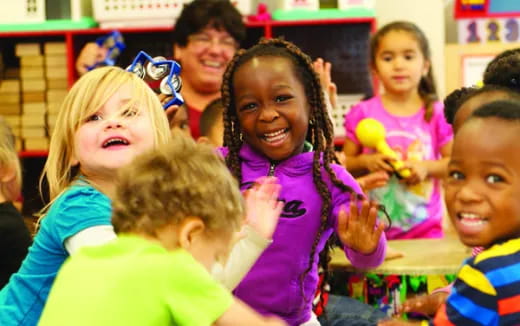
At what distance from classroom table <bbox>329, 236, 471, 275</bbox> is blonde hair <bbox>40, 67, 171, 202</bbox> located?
92 cm

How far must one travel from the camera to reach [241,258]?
5.68ft

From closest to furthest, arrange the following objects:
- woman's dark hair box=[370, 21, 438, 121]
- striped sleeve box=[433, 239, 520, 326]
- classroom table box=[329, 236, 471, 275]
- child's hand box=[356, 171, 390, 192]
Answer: striped sleeve box=[433, 239, 520, 326], classroom table box=[329, 236, 471, 275], child's hand box=[356, 171, 390, 192], woman's dark hair box=[370, 21, 438, 121]

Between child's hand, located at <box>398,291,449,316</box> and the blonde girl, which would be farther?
the blonde girl

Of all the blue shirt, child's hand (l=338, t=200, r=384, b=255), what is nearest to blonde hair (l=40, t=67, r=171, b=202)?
the blue shirt

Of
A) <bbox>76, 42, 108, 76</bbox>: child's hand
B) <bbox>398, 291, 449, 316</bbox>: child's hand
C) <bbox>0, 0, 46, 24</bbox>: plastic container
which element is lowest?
<bbox>398, 291, 449, 316</bbox>: child's hand

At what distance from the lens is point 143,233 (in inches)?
55.6

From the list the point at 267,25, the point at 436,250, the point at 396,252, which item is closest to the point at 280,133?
the point at 396,252

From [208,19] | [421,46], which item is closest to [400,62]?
[421,46]

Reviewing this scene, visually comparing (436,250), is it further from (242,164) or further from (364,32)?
(364,32)

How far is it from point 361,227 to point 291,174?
235 mm

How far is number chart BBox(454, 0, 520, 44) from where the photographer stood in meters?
4.71

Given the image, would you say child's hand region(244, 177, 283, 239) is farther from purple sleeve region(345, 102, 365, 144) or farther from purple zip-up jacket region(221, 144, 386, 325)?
purple sleeve region(345, 102, 365, 144)

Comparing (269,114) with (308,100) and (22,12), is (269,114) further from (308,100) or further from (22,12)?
(22,12)

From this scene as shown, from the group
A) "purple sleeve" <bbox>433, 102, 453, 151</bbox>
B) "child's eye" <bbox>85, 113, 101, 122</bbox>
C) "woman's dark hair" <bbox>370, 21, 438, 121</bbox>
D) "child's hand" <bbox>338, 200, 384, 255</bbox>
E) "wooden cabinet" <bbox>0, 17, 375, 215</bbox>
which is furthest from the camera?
"wooden cabinet" <bbox>0, 17, 375, 215</bbox>
